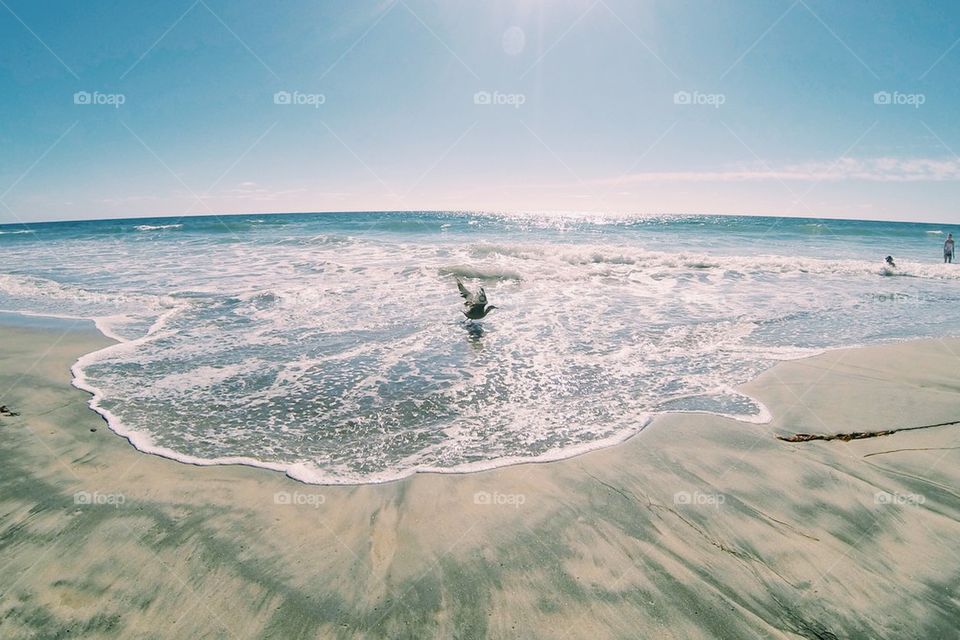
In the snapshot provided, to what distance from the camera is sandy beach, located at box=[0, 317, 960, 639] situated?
272 cm

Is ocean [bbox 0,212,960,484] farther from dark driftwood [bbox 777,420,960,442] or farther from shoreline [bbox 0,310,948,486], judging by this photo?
dark driftwood [bbox 777,420,960,442]

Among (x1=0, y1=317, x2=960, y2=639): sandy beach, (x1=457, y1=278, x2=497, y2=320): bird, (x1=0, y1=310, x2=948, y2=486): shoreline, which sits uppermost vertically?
(x1=457, y1=278, x2=497, y2=320): bird

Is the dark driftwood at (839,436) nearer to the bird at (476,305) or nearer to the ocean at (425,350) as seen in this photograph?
the ocean at (425,350)

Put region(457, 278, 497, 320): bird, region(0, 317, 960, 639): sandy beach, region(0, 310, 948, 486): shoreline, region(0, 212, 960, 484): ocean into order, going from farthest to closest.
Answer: region(457, 278, 497, 320): bird, region(0, 212, 960, 484): ocean, region(0, 310, 948, 486): shoreline, region(0, 317, 960, 639): sandy beach

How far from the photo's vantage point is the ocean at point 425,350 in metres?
4.85

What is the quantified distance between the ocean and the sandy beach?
1.55ft

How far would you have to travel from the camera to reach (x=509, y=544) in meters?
3.32

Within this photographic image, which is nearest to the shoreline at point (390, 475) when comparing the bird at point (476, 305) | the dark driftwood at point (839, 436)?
the dark driftwood at point (839, 436)

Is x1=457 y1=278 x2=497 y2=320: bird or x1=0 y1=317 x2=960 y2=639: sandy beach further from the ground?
x1=457 y1=278 x2=497 y2=320: bird

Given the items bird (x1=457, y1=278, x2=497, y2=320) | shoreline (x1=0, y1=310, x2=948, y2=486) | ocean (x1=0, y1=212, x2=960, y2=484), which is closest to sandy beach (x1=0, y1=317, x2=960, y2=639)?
shoreline (x1=0, y1=310, x2=948, y2=486)

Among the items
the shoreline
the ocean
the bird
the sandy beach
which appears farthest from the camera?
the bird

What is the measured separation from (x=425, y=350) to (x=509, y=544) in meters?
4.74

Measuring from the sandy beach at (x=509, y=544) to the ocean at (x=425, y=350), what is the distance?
1.55ft

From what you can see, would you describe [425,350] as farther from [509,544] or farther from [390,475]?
[509,544]
